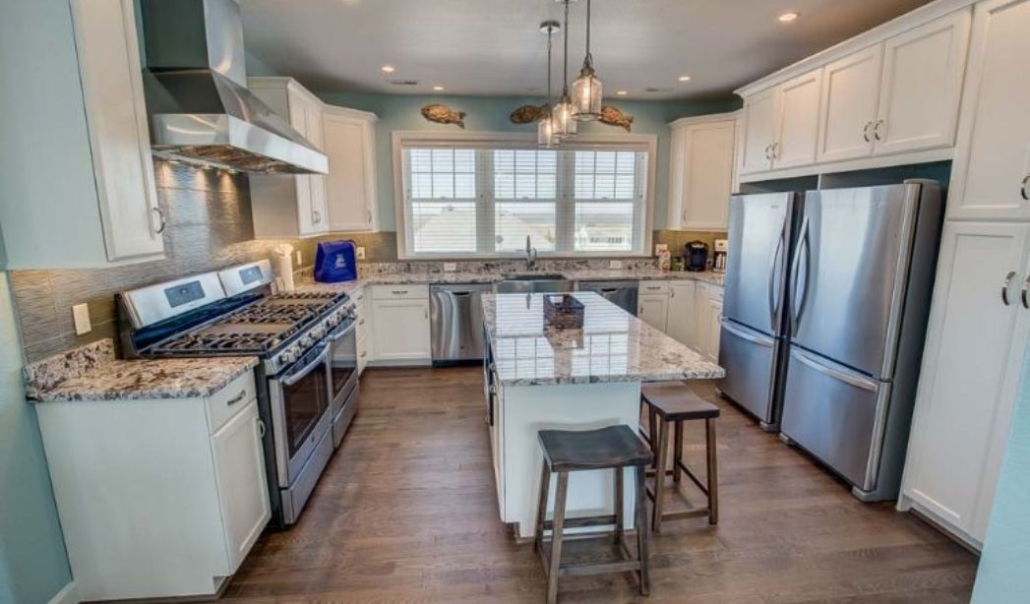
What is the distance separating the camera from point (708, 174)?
15.5 feet

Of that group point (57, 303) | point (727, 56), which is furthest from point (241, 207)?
point (727, 56)

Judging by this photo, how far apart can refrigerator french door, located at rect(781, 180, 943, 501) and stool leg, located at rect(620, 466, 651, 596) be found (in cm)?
146

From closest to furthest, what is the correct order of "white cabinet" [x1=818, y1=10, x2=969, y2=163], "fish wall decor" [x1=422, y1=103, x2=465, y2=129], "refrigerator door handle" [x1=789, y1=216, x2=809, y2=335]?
"white cabinet" [x1=818, y1=10, x2=969, y2=163] < "refrigerator door handle" [x1=789, y1=216, x2=809, y2=335] < "fish wall decor" [x1=422, y1=103, x2=465, y2=129]

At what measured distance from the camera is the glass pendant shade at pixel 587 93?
6.82 feet

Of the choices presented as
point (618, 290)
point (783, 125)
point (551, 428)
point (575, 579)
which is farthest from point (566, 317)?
point (618, 290)

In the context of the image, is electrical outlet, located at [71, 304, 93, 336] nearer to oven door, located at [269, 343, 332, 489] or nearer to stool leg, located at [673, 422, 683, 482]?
oven door, located at [269, 343, 332, 489]

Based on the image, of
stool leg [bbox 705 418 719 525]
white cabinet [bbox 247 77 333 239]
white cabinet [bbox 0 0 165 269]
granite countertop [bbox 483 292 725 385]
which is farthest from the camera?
white cabinet [bbox 247 77 333 239]

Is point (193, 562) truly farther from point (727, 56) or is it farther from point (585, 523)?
point (727, 56)

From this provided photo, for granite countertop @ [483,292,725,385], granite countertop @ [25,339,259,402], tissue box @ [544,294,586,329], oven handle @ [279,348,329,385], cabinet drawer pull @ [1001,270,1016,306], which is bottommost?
oven handle @ [279,348,329,385]

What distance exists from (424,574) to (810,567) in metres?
1.67

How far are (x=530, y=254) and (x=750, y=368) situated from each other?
242 centimetres

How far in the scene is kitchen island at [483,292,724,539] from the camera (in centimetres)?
188

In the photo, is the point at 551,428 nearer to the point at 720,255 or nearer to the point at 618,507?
the point at 618,507

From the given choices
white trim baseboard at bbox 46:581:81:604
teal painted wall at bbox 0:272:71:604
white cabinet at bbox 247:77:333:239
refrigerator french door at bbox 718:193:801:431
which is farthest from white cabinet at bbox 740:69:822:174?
white trim baseboard at bbox 46:581:81:604
